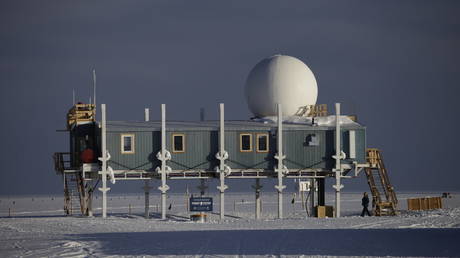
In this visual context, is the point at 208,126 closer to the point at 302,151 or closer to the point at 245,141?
the point at 245,141

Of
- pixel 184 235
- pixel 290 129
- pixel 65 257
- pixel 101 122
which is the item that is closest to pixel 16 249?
pixel 65 257

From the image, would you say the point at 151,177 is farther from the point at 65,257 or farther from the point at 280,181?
the point at 65,257

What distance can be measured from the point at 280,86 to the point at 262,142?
15.7 ft

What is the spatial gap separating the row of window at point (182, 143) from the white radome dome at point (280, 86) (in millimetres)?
4075

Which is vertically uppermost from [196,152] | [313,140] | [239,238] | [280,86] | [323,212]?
[280,86]

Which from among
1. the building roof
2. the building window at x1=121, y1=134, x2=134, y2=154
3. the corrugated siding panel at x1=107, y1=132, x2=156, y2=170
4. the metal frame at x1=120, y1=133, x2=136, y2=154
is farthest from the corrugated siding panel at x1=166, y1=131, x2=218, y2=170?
the building window at x1=121, y1=134, x2=134, y2=154

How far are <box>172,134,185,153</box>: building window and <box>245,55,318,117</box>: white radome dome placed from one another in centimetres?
702

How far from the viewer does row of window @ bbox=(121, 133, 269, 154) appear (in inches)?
2283

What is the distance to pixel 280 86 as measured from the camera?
204ft

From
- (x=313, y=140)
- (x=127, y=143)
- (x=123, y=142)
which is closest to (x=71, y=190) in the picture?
(x=123, y=142)

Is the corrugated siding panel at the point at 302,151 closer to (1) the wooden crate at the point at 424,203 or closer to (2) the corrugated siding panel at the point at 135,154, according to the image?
(1) the wooden crate at the point at 424,203

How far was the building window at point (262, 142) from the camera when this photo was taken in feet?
194

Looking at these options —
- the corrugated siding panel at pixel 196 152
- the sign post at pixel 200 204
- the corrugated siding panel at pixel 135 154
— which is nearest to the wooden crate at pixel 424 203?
the sign post at pixel 200 204

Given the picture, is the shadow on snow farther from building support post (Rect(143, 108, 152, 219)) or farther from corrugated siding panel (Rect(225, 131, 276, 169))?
building support post (Rect(143, 108, 152, 219))
